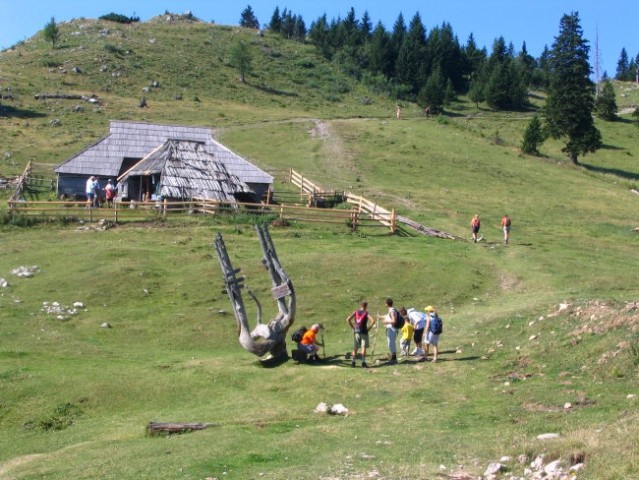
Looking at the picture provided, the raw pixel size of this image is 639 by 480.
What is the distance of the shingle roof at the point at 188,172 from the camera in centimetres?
4693

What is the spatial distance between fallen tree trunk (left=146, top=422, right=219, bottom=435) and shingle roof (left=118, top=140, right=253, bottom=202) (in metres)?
29.5

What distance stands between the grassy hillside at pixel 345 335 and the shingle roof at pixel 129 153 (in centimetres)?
831

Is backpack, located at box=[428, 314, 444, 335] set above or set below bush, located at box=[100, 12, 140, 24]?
below

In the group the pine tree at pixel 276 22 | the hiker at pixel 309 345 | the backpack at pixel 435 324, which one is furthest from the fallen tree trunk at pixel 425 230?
the pine tree at pixel 276 22

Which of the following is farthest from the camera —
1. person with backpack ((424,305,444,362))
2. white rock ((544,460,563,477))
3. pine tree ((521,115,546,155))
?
pine tree ((521,115,546,155))

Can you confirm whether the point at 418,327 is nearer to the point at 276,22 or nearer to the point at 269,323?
the point at 269,323

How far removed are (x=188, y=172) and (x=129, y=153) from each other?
732cm

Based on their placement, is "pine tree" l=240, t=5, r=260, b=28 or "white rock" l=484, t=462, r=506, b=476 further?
"pine tree" l=240, t=5, r=260, b=28

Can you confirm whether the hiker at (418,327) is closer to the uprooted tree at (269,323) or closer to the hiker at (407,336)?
the hiker at (407,336)

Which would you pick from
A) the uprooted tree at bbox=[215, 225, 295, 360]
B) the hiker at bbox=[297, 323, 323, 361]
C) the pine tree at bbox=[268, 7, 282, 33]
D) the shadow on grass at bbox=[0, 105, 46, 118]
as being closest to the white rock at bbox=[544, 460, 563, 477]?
the hiker at bbox=[297, 323, 323, 361]

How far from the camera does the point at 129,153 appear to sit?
176 feet

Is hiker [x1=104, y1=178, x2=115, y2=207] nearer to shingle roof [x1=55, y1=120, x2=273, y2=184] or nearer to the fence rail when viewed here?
the fence rail

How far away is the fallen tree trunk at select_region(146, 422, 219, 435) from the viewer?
1773 cm

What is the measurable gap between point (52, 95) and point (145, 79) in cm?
1609
